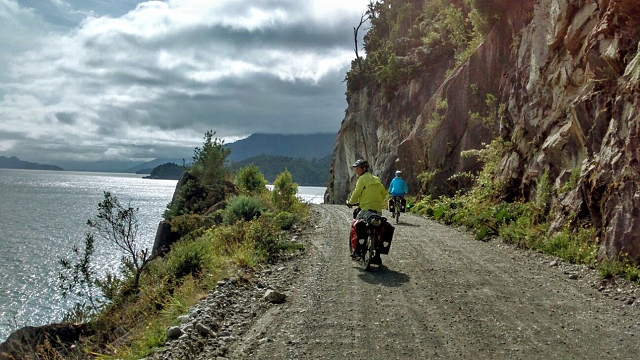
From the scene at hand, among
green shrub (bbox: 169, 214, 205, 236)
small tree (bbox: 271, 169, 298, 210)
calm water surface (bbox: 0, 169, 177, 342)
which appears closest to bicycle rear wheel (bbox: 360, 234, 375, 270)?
small tree (bbox: 271, 169, 298, 210)

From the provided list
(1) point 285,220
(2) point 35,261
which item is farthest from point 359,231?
(2) point 35,261

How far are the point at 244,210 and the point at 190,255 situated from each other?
5.90 m

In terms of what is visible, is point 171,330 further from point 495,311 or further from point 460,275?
point 460,275

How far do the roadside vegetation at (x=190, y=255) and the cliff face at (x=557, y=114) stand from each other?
6729 mm

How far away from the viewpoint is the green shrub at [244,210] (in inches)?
683

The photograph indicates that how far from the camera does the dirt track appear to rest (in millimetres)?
5977

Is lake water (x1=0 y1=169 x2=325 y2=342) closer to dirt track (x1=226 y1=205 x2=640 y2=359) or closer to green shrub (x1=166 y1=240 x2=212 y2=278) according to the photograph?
green shrub (x1=166 y1=240 x2=212 y2=278)

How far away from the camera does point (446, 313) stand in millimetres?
7285

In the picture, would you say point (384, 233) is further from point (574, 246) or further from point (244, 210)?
point (244, 210)

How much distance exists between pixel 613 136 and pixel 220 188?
63.5 ft

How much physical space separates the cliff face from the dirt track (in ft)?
5.67

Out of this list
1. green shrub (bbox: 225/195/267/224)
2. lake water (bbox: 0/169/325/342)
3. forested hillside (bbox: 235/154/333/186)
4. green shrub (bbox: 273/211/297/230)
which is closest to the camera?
green shrub (bbox: 273/211/297/230)

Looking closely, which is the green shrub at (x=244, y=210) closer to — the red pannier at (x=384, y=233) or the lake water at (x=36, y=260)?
the lake water at (x=36, y=260)

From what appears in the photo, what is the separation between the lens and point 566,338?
6.32m
